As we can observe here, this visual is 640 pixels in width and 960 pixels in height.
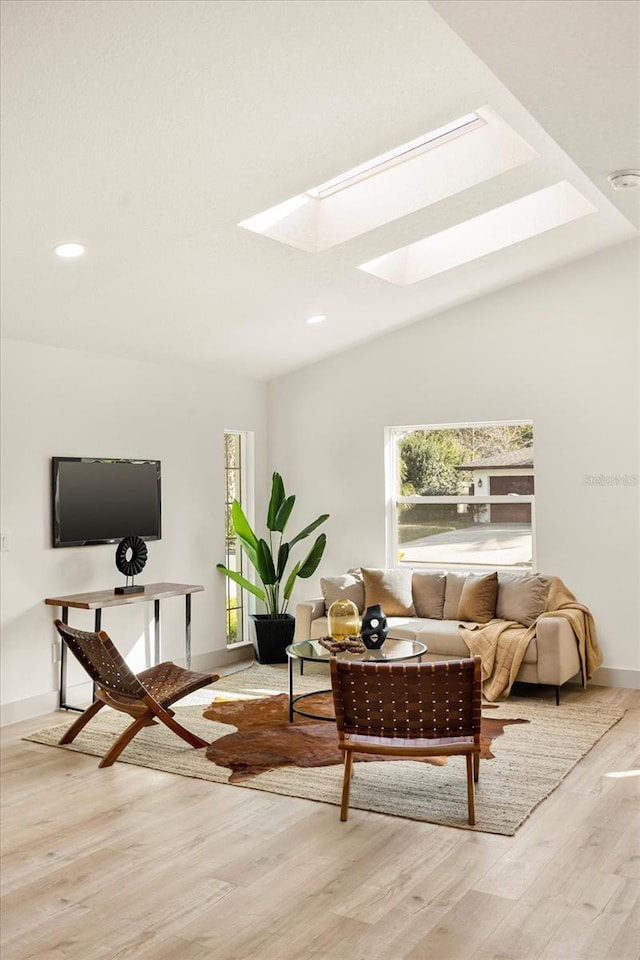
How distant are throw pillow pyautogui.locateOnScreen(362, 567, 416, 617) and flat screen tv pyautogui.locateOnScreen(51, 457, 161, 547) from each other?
1.63 m

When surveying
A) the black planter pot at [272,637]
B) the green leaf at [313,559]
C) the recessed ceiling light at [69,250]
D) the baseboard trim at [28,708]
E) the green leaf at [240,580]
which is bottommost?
the baseboard trim at [28,708]

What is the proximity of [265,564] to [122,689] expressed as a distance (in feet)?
8.46

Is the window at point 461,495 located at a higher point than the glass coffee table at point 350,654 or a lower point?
higher

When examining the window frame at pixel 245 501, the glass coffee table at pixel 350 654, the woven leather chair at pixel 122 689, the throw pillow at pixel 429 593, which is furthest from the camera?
the window frame at pixel 245 501

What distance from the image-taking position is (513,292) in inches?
263

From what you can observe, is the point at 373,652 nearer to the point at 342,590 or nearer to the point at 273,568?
the point at 342,590

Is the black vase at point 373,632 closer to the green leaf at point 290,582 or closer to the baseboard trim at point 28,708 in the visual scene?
the green leaf at point 290,582

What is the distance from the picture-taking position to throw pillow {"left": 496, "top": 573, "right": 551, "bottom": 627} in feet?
20.0

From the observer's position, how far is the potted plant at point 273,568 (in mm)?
7105

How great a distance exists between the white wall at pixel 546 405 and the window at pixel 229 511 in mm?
707

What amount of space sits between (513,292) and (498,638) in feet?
8.49

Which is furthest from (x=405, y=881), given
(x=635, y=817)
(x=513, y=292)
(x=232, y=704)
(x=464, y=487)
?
(x=513, y=292)

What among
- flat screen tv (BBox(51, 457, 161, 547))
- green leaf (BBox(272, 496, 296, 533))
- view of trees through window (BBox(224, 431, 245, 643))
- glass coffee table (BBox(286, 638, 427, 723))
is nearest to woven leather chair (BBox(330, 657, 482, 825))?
glass coffee table (BBox(286, 638, 427, 723))

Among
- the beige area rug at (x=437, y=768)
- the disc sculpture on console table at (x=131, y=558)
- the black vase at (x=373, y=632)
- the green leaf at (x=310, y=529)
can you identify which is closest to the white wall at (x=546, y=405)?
the green leaf at (x=310, y=529)
